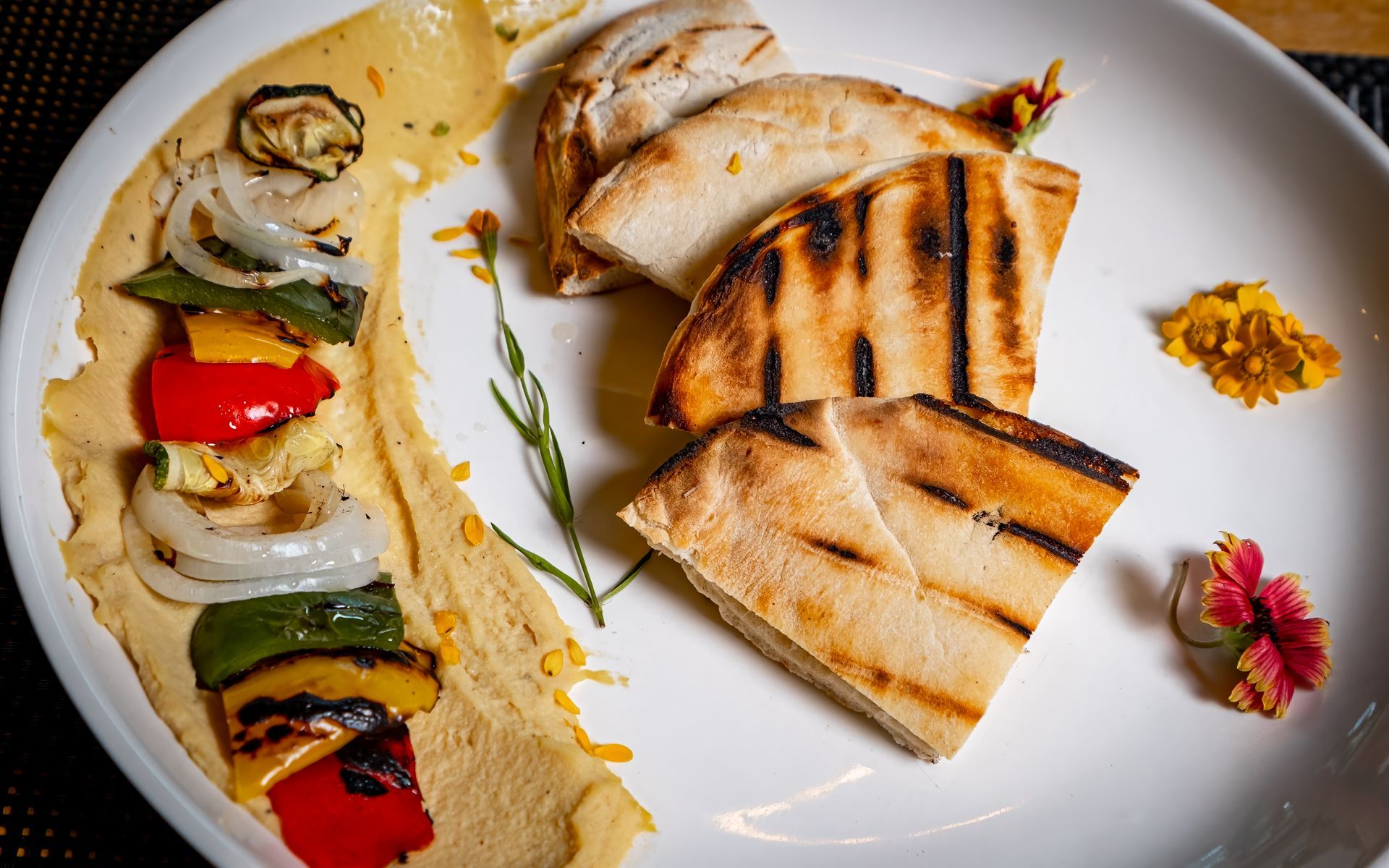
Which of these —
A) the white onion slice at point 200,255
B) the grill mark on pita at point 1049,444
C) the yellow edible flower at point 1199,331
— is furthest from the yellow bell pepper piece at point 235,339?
the yellow edible flower at point 1199,331

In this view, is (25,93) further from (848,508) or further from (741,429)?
(848,508)

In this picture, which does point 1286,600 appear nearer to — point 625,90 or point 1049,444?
point 1049,444

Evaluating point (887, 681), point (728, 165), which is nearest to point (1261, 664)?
point (887, 681)

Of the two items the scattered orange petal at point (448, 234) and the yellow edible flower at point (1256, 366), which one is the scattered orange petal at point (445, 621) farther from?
the yellow edible flower at point (1256, 366)

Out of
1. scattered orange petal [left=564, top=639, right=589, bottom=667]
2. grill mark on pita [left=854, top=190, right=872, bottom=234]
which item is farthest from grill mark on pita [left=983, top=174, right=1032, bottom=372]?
scattered orange petal [left=564, top=639, right=589, bottom=667]

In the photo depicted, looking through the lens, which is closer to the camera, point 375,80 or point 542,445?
point 542,445
